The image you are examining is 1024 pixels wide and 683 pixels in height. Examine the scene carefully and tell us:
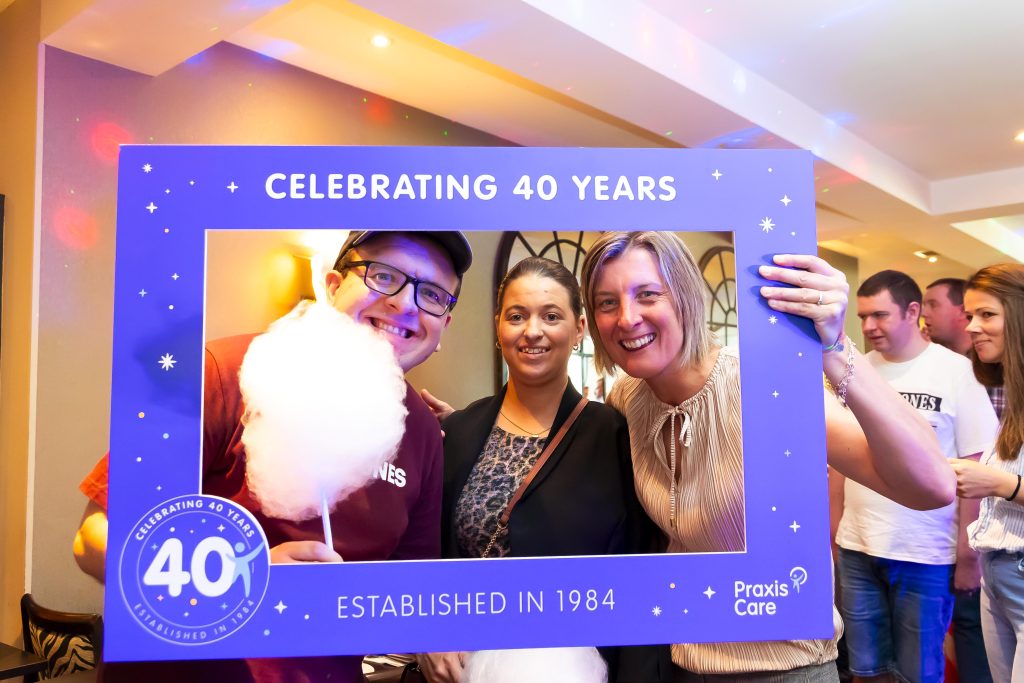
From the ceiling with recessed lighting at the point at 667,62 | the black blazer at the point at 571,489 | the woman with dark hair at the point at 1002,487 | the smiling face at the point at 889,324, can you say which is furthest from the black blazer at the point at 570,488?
the smiling face at the point at 889,324

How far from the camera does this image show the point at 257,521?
1027 millimetres

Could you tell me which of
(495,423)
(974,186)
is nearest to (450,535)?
(495,423)

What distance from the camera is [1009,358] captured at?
2143 mm

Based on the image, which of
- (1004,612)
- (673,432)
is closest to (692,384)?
(673,432)

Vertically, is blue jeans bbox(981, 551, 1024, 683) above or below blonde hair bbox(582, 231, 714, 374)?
below

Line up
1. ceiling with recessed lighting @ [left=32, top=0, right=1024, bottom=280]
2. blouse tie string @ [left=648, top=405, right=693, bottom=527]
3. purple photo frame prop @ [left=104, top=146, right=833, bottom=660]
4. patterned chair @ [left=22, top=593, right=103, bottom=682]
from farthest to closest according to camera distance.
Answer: ceiling with recessed lighting @ [left=32, top=0, right=1024, bottom=280]
patterned chair @ [left=22, top=593, right=103, bottom=682]
blouse tie string @ [left=648, top=405, right=693, bottom=527]
purple photo frame prop @ [left=104, top=146, right=833, bottom=660]

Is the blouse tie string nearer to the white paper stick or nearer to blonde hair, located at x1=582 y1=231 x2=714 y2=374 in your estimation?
blonde hair, located at x1=582 y1=231 x2=714 y2=374

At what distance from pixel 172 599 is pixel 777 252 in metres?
0.91

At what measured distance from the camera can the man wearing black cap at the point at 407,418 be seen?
40.8 inches

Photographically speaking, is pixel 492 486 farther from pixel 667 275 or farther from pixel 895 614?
pixel 895 614

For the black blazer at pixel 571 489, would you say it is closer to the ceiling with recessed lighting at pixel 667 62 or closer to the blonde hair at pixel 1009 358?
the blonde hair at pixel 1009 358

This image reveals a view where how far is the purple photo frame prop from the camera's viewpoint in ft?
3.35

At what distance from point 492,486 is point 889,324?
89.5 inches

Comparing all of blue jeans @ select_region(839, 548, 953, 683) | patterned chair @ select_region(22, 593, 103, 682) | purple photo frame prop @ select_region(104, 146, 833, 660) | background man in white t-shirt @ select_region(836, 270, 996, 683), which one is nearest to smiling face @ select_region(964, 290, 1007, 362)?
background man in white t-shirt @ select_region(836, 270, 996, 683)
